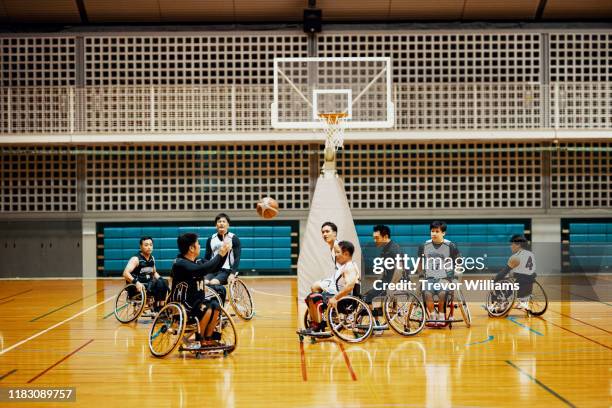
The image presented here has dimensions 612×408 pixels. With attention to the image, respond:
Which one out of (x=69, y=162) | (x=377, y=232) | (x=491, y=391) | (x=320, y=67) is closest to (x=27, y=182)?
(x=69, y=162)

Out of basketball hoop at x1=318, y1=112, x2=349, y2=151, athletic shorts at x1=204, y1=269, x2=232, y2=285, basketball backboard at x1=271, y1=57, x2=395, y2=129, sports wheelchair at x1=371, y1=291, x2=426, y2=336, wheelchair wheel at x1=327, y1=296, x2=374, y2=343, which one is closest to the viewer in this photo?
wheelchair wheel at x1=327, y1=296, x2=374, y2=343

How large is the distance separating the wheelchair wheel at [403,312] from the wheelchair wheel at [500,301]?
1680 millimetres

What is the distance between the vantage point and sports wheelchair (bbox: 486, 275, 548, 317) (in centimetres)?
995

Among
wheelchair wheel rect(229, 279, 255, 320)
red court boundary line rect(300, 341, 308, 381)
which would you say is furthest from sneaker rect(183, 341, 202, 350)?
wheelchair wheel rect(229, 279, 255, 320)

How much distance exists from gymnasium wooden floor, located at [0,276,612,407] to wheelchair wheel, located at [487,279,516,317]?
0.17m

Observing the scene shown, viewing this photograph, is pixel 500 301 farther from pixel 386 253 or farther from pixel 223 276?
pixel 223 276

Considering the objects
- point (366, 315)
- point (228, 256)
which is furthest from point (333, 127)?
point (366, 315)

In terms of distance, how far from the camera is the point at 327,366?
6855 millimetres

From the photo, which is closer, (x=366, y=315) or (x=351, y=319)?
(x=351, y=319)

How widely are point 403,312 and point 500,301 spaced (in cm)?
203

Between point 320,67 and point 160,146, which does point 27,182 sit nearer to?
point 160,146

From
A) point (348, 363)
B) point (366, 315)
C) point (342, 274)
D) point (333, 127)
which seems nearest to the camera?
point (348, 363)

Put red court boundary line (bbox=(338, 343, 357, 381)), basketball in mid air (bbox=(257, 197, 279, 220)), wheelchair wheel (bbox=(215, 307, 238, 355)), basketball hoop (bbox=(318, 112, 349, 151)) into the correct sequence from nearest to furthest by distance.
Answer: red court boundary line (bbox=(338, 343, 357, 381)) → wheelchair wheel (bbox=(215, 307, 238, 355)) → basketball hoop (bbox=(318, 112, 349, 151)) → basketball in mid air (bbox=(257, 197, 279, 220))

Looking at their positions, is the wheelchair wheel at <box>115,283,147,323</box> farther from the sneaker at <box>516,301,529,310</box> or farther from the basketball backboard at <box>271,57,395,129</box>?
the basketball backboard at <box>271,57,395,129</box>
